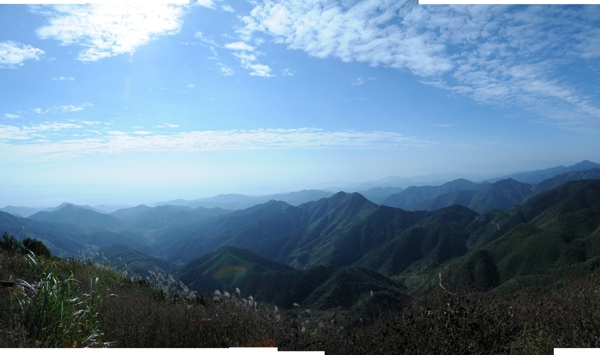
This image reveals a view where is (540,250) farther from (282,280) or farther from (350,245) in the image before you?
(350,245)

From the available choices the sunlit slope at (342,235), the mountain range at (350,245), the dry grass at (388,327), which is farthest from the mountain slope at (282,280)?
the dry grass at (388,327)

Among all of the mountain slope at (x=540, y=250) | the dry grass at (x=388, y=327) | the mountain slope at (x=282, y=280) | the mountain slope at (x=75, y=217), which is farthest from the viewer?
the mountain slope at (x=75, y=217)

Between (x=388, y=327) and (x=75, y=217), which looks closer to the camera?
(x=388, y=327)

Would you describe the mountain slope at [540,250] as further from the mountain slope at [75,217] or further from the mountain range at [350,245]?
the mountain slope at [75,217]

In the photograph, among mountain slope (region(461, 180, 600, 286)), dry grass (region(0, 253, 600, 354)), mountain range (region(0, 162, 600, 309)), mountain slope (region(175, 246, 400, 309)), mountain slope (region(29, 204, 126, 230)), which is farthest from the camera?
mountain slope (region(29, 204, 126, 230))

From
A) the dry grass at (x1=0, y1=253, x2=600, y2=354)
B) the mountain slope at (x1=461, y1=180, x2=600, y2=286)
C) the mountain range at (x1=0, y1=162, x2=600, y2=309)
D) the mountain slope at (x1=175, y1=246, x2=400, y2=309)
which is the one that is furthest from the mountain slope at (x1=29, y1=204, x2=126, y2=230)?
the dry grass at (x1=0, y1=253, x2=600, y2=354)

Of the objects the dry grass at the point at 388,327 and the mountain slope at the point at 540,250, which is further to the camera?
the mountain slope at the point at 540,250

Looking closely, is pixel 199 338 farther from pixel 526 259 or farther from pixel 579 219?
pixel 579 219

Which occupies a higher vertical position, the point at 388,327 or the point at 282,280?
the point at 388,327

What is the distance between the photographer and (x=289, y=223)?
168 meters

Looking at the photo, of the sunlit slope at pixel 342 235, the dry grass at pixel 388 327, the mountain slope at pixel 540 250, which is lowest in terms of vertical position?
the sunlit slope at pixel 342 235

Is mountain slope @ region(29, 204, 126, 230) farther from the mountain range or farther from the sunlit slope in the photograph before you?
the sunlit slope

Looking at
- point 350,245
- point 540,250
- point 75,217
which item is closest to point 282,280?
point 540,250

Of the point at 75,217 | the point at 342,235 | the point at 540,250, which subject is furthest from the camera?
the point at 75,217
